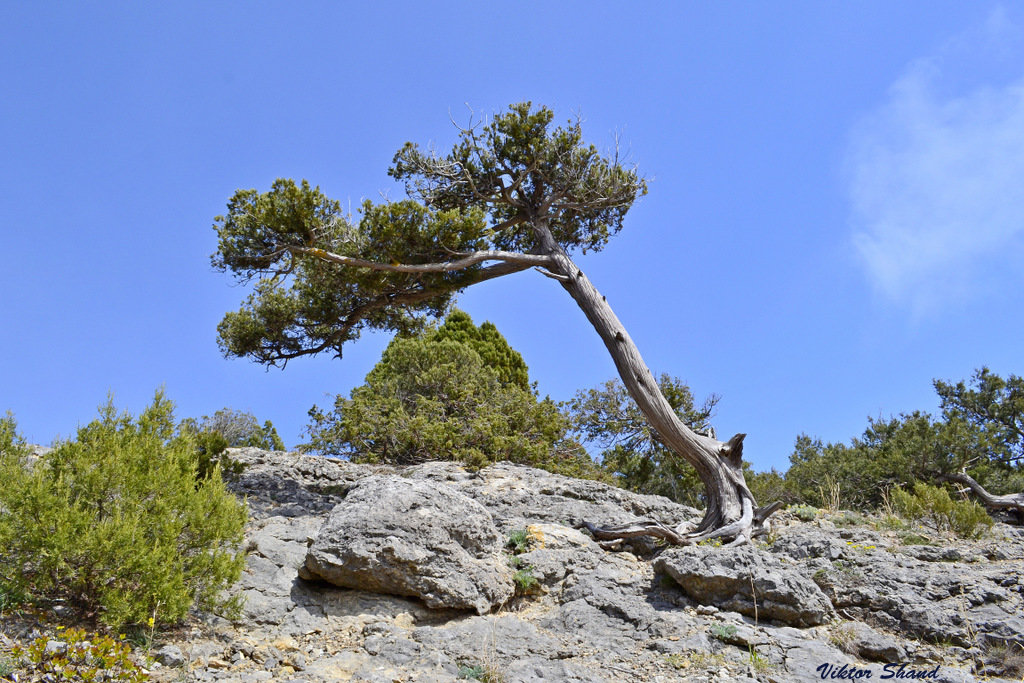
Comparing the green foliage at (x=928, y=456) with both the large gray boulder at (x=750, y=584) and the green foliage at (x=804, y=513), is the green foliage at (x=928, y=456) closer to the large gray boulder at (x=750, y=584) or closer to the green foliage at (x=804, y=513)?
the green foliage at (x=804, y=513)

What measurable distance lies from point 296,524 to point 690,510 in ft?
17.0

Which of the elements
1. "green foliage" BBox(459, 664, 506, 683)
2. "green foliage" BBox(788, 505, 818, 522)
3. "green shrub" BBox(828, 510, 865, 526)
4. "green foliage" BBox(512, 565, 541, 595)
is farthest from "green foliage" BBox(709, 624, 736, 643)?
"green foliage" BBox(788, 505, 818, 522)

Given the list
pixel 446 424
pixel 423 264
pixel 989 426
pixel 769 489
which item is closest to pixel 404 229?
pixel 423 264

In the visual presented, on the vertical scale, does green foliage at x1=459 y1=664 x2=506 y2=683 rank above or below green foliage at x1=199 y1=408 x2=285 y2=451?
below

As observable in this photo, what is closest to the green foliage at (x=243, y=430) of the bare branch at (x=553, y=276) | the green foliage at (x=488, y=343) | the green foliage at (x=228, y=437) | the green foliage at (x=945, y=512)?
the green foliage at (x=228, y=437)

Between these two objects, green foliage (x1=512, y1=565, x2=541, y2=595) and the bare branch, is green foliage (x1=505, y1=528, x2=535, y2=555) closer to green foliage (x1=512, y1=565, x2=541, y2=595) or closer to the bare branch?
green foliage (x1=512, y1=565, x2=541, y2=595)

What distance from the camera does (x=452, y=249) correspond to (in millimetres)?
10156

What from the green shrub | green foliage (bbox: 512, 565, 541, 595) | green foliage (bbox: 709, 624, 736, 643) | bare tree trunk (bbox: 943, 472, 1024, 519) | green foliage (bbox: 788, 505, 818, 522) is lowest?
green foliage (bbox: 709, 624, 736, 643)

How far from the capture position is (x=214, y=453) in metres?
8.96

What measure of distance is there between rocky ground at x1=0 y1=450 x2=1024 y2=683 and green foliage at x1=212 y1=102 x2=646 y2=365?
12.1ft

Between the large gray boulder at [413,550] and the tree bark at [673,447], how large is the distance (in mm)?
1974

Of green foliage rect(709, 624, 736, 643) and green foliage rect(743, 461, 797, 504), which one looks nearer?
green foliage rect(709, 624, 736, 643)

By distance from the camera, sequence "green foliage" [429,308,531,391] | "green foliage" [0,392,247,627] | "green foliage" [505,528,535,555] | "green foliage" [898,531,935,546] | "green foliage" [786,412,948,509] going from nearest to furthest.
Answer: "green foliage" [0,392,247,627] < "green foliage" [505,528,535,555] < "green foliage" [898,531,935,546] < "green foliage" [786,412,948,509] < "green foliage" [429,308,531,391]

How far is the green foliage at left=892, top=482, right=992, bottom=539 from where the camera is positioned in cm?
932
